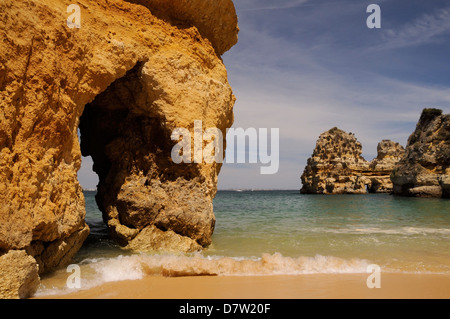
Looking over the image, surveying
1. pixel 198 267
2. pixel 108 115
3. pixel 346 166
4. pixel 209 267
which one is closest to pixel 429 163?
pixel 346 166

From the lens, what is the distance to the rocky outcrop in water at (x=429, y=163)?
123ft

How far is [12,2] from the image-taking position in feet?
13.1

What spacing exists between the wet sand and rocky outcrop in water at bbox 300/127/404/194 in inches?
2296

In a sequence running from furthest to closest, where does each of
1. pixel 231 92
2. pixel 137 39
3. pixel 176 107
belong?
pixel 231 92 → pixel 176 107 → pixel 137 39

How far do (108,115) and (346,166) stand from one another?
60.7 metres

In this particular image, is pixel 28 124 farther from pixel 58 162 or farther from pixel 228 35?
pixel 228 35

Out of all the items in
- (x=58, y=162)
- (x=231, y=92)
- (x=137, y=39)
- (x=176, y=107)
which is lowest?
(x=58, y=162)

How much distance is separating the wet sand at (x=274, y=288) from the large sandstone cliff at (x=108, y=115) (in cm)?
113

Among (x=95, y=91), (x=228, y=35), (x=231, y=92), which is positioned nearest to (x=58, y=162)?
(x=95, y=91)

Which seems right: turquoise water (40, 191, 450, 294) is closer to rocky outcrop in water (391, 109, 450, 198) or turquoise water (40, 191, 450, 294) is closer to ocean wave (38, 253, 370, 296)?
ocean wave (38, 253, 370, 296)

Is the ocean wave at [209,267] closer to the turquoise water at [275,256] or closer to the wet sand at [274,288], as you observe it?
the turquoise water at [275,256]

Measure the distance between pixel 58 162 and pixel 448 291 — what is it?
19.0 feet

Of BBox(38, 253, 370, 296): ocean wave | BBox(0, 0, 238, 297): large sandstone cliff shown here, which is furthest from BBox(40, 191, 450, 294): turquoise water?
BBox(0, 0, 238, 297): large sandstone cliff

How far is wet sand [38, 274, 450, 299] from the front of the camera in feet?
12.7
